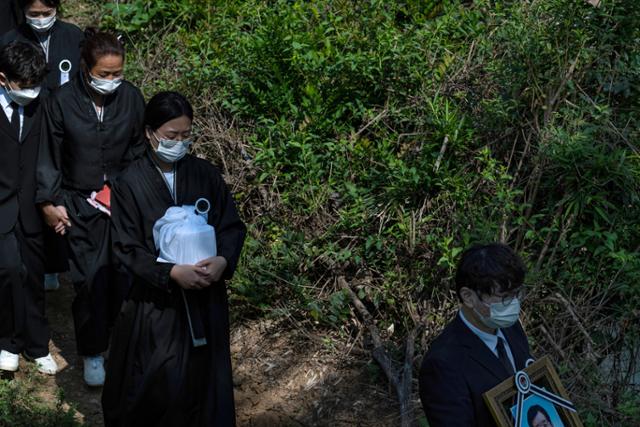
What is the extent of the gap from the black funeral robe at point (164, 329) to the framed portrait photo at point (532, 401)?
5.84 feet

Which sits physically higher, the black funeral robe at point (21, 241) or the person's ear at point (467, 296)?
the person's ear at point (467, 296)

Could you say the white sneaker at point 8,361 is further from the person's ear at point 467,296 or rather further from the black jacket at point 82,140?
the person's ear at point 467,296

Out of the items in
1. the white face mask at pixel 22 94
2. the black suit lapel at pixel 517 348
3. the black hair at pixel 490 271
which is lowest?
the white face mask at pixel 22 94

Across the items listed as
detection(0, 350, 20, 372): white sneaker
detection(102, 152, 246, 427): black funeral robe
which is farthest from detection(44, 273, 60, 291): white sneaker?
detection(102, 152, 246, 427): black funeral robe

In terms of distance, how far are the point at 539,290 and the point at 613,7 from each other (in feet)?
6.21

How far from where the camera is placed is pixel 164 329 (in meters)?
5.00

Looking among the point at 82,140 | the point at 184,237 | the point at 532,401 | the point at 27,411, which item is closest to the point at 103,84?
the point at 82,140

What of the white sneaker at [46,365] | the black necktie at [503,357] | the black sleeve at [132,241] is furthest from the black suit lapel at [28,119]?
the black necktie at [503,357]

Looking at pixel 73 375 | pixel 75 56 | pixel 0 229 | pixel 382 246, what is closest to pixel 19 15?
pixel 75 56

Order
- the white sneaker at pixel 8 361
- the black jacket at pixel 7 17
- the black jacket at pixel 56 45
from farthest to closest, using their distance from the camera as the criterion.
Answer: the black jacket at pixel 7 17 → the black jacket at pixel 56 45 → the white sneaker at pixel 8 361

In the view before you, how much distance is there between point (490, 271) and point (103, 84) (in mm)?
3013

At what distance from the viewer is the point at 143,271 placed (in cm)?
486

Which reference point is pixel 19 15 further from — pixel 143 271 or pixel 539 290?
pixel 539 290

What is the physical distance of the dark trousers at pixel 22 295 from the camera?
6.15m
